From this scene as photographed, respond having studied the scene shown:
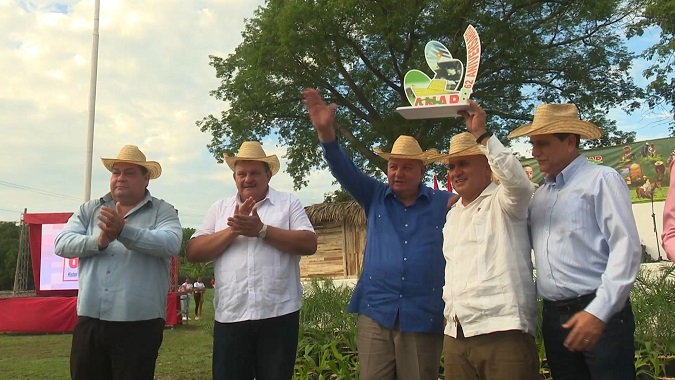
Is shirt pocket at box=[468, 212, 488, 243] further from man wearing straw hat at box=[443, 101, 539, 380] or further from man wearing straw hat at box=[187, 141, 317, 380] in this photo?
man wearing straw hat at box=[187, 141, 317, 380]

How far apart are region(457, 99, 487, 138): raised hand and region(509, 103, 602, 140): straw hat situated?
20 cm

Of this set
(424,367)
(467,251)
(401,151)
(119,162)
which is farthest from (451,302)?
(119,162)

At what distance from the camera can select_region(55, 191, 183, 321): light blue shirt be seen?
10.8 ft

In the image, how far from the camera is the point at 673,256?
2359 millimetres

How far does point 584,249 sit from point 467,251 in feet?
1.83

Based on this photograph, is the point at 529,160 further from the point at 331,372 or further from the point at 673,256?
the point at 673,256

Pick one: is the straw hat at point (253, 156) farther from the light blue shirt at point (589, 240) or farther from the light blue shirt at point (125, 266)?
the light blue shirt at point (589, 240)

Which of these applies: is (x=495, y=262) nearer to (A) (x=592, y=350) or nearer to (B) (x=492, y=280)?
(B) (x=492, y=280)

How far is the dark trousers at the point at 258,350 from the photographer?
10.8 ft

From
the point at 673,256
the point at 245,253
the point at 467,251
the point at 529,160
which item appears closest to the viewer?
the point at 673,256

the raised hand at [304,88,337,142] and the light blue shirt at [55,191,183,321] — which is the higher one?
the raised hand at [304,88,337,142]

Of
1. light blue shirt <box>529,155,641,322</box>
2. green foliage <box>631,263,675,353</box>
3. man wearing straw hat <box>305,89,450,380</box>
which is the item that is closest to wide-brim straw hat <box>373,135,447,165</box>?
man wearing straw hat <box>305,89,450,380</box>

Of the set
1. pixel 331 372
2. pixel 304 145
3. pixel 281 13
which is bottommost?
pixel 331 372

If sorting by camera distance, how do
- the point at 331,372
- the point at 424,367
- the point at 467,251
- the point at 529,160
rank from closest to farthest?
the point at 467,251, the point at 424,367, the point at 331,372, the point at 529,160
